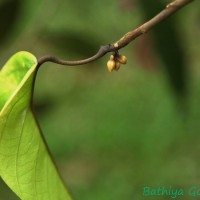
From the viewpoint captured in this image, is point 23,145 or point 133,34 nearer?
point 133,34

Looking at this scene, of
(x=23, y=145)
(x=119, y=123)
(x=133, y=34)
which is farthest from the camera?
(x=119, y=123)

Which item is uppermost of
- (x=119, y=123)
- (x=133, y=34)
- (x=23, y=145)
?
(x=133, y=34)

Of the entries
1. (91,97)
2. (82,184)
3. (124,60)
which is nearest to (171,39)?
(124,60)

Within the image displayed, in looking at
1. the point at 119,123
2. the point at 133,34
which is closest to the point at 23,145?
the point at 133,34

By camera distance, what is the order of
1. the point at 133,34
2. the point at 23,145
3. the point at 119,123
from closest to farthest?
the point at 133,34 < the point at 23,145 < the point at 119,123

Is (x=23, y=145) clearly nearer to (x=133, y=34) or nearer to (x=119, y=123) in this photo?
(x=133, y=34)

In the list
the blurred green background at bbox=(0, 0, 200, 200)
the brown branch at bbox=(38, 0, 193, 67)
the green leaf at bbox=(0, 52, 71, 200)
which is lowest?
the blurred green background at bbox=(0, 0, 200, 200)

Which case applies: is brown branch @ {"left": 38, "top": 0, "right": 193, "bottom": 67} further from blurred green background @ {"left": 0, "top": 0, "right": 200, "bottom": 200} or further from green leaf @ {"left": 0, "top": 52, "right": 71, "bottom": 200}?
blurred green background @ {"left": 0, "top": 0, "right": 200, "bottom": 200}

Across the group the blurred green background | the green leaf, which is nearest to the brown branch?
the green leaf
